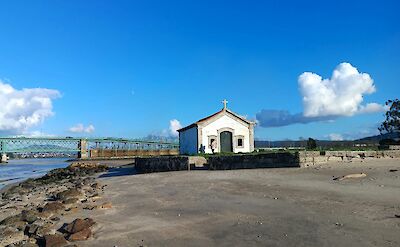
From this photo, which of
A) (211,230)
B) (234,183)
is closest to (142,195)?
(234,183)

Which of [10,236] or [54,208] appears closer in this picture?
[10,236]

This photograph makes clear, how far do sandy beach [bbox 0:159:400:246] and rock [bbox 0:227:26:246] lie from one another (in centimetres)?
88

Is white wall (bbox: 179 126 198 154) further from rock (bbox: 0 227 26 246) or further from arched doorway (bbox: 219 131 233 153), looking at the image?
rock (bbox: 0 227 26 246)

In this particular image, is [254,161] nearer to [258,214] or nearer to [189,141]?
[258,214]

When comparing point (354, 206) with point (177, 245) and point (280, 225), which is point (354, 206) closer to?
point (280, 225)

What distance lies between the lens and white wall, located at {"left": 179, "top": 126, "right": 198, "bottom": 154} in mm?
33188

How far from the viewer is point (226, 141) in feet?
109

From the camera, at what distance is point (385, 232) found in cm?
646

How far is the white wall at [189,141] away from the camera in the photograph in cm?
3319

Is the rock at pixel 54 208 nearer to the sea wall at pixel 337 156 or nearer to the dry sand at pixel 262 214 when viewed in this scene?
the dry sand at pixel 262 214

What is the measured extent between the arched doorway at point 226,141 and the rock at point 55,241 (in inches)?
1034

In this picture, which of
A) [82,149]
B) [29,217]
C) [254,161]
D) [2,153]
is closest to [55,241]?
[29,217]

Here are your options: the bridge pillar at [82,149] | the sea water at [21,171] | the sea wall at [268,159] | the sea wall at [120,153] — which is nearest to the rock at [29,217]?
the sea wall at [268,159]

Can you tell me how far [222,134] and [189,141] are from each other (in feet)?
12.5
